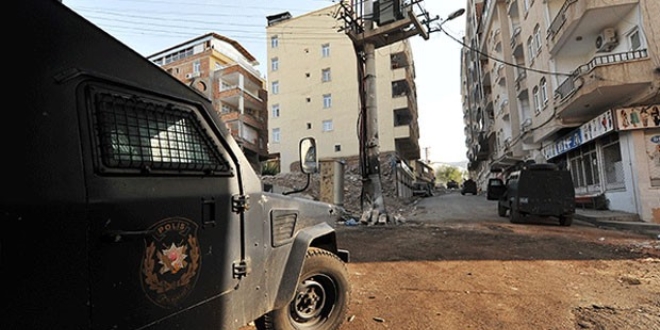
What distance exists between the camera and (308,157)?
9.91 ft

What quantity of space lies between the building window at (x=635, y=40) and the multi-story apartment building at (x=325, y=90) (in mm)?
15798

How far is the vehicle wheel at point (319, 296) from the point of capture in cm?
286

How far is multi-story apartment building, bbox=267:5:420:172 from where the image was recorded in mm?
28359

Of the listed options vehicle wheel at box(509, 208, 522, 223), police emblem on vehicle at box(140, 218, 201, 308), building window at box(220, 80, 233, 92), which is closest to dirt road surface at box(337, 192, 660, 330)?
police emblem on vehicle at box(140, 218, 201, 308)

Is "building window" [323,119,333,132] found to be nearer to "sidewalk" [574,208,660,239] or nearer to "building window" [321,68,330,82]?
"building window" [321,68,330,82]

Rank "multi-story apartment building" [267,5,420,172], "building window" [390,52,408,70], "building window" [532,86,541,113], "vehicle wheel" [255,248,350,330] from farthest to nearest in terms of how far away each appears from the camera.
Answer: "building window" [390,52,408,70] < "multi-story apartment building" [267,5,420,172] < "building window" [532,86,541,113] < "vehicle wheel" [255,248,350,330]

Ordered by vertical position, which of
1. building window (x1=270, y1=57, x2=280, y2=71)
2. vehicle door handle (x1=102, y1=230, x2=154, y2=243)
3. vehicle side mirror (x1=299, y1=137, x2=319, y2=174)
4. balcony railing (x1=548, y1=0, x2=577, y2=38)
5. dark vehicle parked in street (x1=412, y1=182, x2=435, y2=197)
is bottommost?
dark vehicle parked in street (x1=412, y1=182, x2=435, y2=197)

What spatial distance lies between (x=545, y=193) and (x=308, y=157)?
10461mm

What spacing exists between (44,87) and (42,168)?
358 millimetres

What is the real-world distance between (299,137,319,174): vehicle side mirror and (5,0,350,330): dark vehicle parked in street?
0.57 meters

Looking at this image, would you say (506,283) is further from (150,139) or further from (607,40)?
(607,40)

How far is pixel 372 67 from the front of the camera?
45.1 ft

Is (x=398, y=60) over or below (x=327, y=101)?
over

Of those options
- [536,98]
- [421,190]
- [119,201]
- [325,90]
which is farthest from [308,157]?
[421,190]
